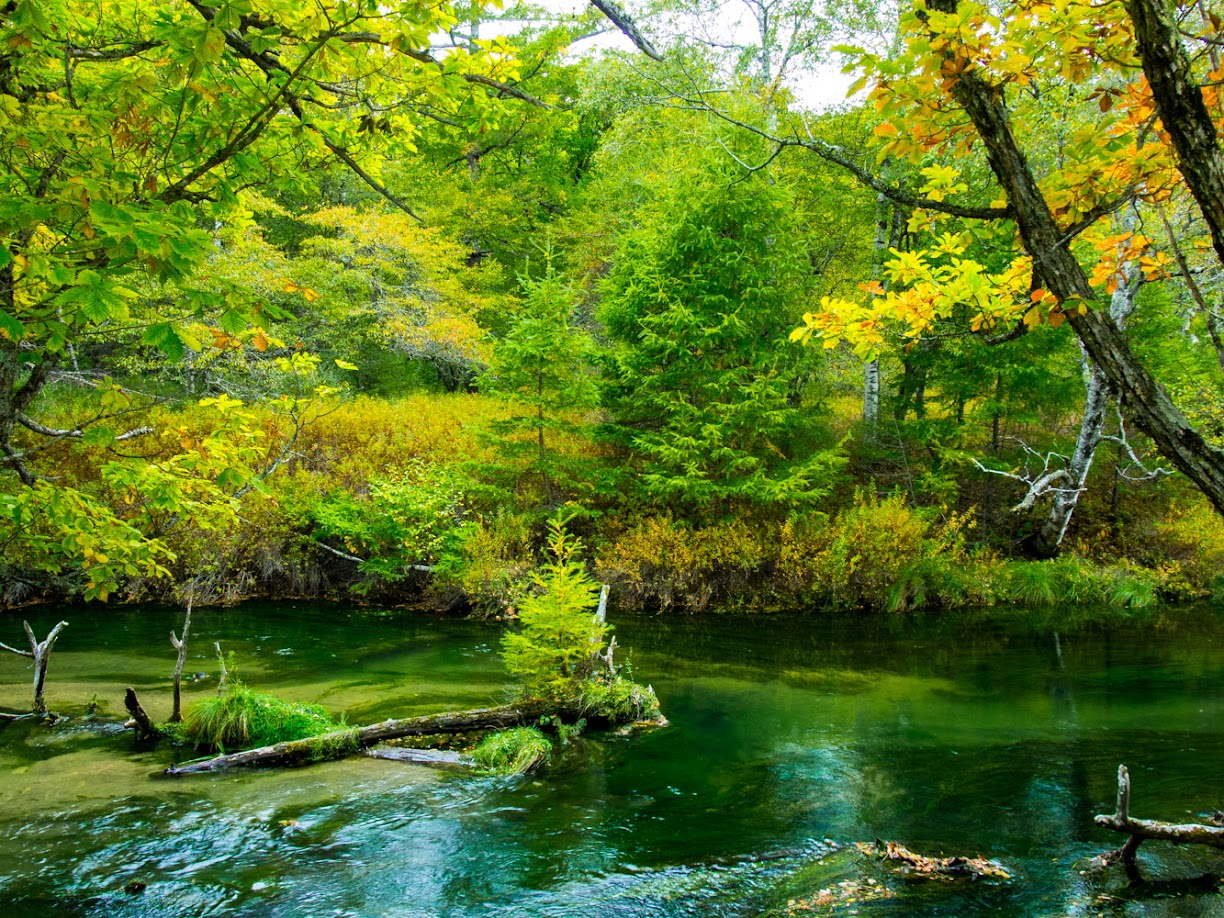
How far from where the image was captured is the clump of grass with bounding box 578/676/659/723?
6738 mm

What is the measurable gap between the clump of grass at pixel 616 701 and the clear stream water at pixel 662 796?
291 mm

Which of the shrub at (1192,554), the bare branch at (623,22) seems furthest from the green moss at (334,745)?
the shrub at (1192,554)

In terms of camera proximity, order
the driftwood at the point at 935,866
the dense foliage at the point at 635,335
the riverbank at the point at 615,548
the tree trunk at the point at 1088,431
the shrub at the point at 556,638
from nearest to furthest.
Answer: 1. the dense foliage at the point at 635,335
2. the driftwood at the point at 935,866
3. the shrub at the point at 556,638
4. the tree trunk at the point at 1088,431
5. the riverbank at the point at 615,548

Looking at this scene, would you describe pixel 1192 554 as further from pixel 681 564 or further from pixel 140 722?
pixel 140 722

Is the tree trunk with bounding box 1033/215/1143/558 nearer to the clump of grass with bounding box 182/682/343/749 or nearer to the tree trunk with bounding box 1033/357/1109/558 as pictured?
the tree trunk with bounding box 1033/357/1109/558

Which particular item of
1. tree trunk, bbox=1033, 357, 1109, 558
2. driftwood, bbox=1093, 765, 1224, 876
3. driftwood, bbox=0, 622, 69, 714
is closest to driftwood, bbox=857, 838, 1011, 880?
driftwood, bbox=1093, 765, 1224, 876

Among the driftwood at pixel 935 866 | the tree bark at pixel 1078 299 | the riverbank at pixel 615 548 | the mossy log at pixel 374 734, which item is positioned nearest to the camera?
the tree bark at pixel 1078 299

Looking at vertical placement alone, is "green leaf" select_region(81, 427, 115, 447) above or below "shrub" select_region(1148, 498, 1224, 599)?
above

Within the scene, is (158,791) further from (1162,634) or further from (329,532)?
(1162,634)

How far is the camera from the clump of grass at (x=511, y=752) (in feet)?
19.4

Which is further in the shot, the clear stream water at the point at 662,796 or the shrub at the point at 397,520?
the shrub at the point at 397,520

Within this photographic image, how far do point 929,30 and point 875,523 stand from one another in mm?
10681

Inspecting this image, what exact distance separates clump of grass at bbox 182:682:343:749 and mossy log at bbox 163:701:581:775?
23cm

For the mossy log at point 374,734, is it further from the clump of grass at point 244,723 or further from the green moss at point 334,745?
the clump of grass at point 244,723
